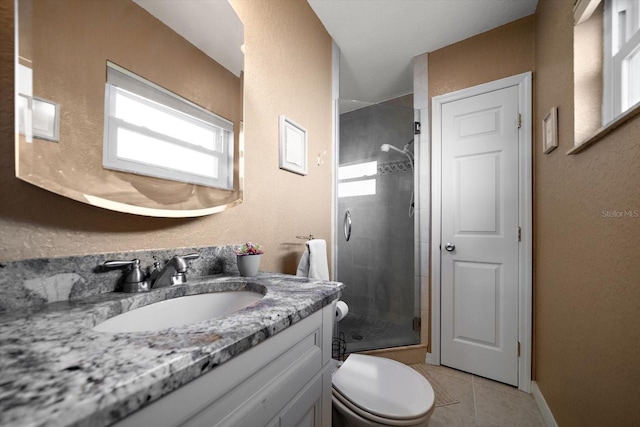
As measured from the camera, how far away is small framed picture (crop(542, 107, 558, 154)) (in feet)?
4.51

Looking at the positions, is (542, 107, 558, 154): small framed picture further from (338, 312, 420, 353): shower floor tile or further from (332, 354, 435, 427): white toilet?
(338, 312, 420, 353): shower floor tile

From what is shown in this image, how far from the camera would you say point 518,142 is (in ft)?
5.92

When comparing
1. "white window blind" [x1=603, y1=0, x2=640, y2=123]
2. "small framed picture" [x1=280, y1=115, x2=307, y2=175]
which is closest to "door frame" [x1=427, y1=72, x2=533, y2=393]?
"white window blind" [x1=603, y1=0, x2=640, y2=123]

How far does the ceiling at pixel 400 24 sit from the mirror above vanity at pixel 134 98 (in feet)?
3.42

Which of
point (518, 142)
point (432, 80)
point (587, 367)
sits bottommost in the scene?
point (587, 367)

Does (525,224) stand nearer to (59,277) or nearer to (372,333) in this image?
Answer: (372,333)

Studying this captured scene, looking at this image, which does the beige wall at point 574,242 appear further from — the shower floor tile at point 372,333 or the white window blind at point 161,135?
the white window blind at point 161,135

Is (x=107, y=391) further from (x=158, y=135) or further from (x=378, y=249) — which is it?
(x=378, y=249)

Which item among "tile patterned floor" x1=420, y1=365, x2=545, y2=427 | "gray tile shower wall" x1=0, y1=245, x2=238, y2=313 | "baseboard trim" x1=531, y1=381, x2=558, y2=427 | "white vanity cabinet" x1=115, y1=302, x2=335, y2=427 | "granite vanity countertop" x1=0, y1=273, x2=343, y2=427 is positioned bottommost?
"tile patterned floor" x1=420, y1=365, x2=545, y2=427

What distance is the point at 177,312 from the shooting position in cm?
78

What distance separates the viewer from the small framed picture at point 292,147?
4.75 feet

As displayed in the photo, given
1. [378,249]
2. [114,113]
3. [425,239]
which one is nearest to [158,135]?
[114,113]

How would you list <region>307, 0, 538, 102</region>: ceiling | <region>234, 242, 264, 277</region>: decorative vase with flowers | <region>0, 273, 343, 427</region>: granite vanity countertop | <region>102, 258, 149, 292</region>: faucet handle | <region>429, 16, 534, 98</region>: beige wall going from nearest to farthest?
<region>0, 273, 343, 427</region>: granite vanity countertop, <region>102, 258, 149, 292</region>: faucet handle, <region>234, 242, 264, 277</region>: decorative vase with flowers, <region>307, 0, 538, 102</region>: ceiling, <region>429, 16, 534, 98</region>: beige wall

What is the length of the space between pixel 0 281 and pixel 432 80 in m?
2.57
